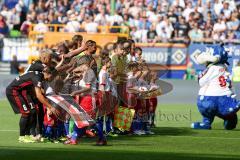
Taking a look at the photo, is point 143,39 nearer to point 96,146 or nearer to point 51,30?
point 51,30

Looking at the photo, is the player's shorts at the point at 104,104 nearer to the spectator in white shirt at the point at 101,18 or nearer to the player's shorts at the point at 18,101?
the player's shorts at the point at 18,101

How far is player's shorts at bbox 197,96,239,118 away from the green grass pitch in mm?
405

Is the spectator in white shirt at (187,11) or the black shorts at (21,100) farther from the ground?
the spectator in white shirt at (187,11)

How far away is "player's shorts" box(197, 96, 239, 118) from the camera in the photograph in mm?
20203

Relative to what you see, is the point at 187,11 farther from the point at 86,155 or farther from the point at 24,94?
the point at 86,155

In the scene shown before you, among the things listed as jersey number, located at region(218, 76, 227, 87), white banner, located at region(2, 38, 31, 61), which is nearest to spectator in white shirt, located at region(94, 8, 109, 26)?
white banner, located at region(2, 38, 31, 61)

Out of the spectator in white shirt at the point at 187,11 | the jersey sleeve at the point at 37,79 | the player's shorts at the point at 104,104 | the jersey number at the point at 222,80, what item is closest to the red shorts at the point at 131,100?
the player's shorts at the point at 104,104

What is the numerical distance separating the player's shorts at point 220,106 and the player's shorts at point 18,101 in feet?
16.5

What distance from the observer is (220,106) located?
20.3m

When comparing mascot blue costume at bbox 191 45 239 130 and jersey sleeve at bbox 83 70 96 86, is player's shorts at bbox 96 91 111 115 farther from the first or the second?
mascot blue costume at bbox 191 45 239 130

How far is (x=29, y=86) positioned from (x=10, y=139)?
1176 mm

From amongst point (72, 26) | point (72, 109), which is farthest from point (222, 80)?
point (72, 26)

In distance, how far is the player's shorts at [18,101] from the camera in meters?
16.8

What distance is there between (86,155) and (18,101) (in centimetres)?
250
